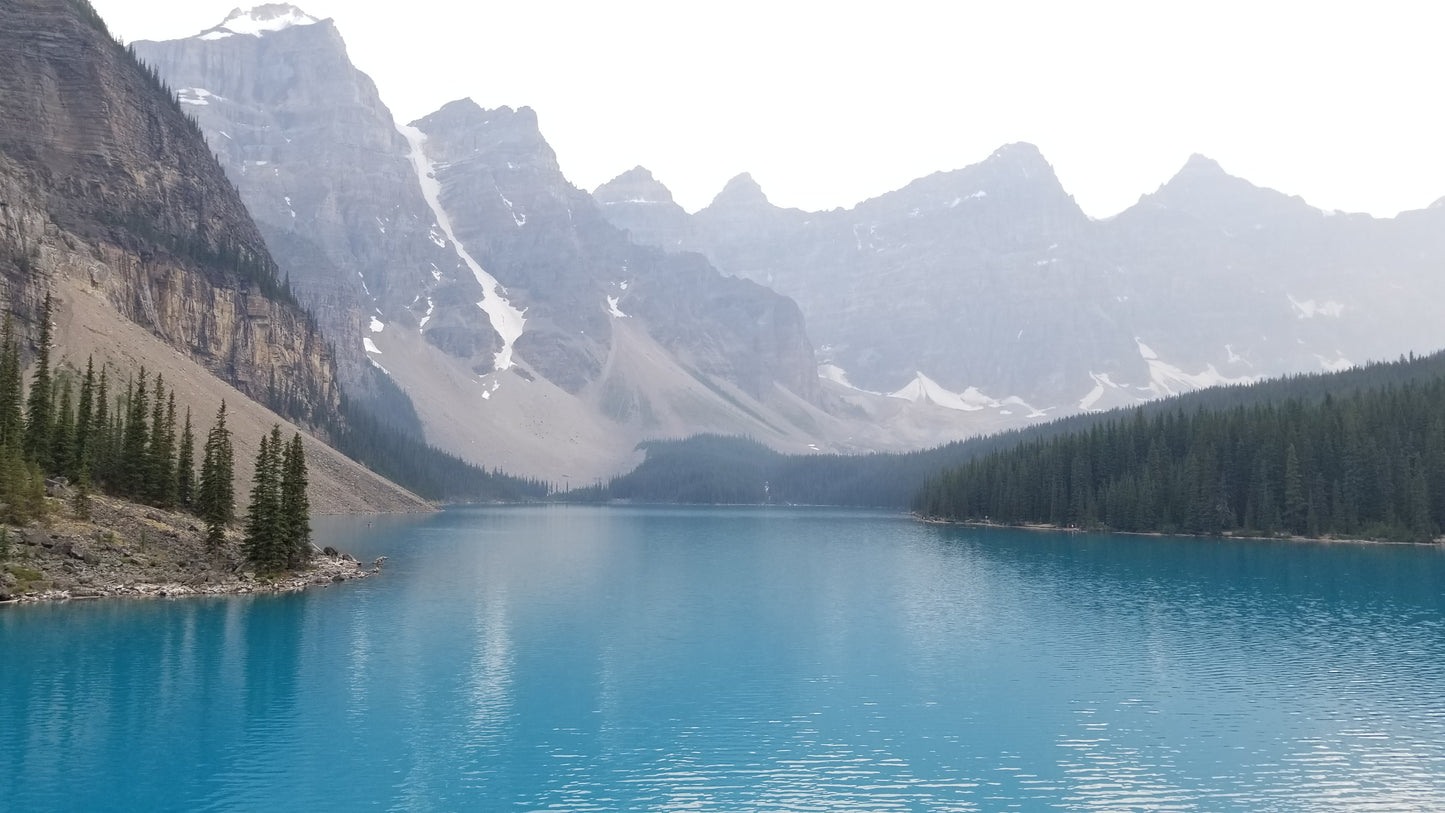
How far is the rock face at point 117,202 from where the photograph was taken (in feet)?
448

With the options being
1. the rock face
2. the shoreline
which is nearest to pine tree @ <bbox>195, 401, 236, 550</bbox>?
the rock face

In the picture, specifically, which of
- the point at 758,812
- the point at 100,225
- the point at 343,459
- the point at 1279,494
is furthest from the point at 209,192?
the point at 758,812

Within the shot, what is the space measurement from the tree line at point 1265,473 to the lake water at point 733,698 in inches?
1559

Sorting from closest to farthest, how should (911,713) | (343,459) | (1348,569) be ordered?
(911,713)
(1348,569)
(343,459)

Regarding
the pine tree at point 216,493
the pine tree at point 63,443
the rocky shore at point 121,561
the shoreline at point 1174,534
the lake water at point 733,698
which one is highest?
the pine tree at point 63,443

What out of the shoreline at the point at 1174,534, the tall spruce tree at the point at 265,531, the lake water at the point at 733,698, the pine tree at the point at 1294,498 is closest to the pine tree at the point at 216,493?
the tall spruce tree at the point at 265,531

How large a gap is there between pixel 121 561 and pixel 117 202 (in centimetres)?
11871

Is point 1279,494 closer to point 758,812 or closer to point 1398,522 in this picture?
point 1398,522

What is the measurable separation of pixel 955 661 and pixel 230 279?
6687 inches

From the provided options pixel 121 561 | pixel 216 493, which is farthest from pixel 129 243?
Result: pixel 121 561

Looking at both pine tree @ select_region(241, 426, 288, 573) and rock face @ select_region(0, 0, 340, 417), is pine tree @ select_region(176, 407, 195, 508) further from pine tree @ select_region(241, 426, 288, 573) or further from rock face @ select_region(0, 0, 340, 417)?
rock face @ select_region(0, 0, 340, 417)

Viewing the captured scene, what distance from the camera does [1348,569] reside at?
285ft

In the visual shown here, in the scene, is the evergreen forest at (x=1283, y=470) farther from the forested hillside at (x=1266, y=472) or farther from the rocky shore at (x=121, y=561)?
the rocky shore at (x=121, y=561)

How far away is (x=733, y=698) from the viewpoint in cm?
4091
